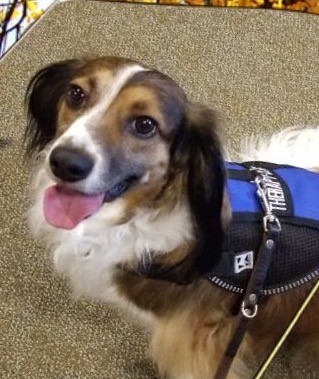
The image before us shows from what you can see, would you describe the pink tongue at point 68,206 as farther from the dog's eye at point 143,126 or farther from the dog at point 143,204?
the dog's eye at point 143,126

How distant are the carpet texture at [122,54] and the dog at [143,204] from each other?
0.20 meters

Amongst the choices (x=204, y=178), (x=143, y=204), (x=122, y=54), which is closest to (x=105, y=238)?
(x=143, y=204)

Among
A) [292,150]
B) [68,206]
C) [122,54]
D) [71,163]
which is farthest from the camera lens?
[122,54]

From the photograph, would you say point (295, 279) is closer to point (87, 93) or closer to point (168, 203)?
point (168, 203)

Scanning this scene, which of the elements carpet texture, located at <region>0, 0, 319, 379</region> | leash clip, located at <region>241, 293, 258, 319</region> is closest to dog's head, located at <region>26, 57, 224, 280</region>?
leash clip, located at <region>241, 293, 258, 319</region>

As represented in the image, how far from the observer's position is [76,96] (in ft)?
3.33

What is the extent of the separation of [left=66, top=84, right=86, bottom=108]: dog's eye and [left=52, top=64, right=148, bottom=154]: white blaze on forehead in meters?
0.03

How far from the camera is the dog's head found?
959 mm

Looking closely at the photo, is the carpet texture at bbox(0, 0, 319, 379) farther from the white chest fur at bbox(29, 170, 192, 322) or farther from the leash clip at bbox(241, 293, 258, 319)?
the leash clip at bbox(241, 293, 258, 319)

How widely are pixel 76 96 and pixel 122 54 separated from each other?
107cm

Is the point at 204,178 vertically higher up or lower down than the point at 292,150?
higher up

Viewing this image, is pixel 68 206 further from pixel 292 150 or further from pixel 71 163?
pixel 292 150

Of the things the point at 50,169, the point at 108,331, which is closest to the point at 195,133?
the point at 50,169

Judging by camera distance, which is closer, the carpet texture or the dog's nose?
the dog's nose
